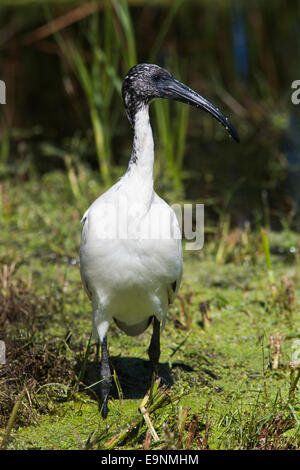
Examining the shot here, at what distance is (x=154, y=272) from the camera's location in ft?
9.68

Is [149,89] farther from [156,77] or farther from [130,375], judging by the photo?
[130,375]

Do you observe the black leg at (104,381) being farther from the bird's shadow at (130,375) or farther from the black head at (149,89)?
the black head at (149,89)

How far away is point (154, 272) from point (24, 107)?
7017mm

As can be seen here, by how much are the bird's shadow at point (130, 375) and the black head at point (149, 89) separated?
50.8 inches

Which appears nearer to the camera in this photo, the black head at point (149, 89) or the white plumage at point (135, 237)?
the white plumage at point (135, 237)

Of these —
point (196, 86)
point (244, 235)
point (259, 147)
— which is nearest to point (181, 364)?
point (244, 235)

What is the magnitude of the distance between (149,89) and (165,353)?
1535mm

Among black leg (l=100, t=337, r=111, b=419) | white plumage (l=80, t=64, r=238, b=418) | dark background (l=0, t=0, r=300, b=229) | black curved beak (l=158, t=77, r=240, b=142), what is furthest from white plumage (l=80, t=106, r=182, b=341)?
dark background (l=0, t=0, r=300, b=229)

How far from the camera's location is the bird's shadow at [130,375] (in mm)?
3408

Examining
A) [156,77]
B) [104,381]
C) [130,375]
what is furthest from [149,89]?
[130,375]

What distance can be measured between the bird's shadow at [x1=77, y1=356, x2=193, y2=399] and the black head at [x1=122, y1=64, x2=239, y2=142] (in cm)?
129

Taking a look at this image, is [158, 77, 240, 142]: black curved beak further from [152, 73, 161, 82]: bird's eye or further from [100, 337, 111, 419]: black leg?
[100, 337, 111, 419]: black leg

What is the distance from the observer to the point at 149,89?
3.06 metres

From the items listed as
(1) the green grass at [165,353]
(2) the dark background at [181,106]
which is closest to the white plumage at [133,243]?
(1) the green grass at [165,353]
